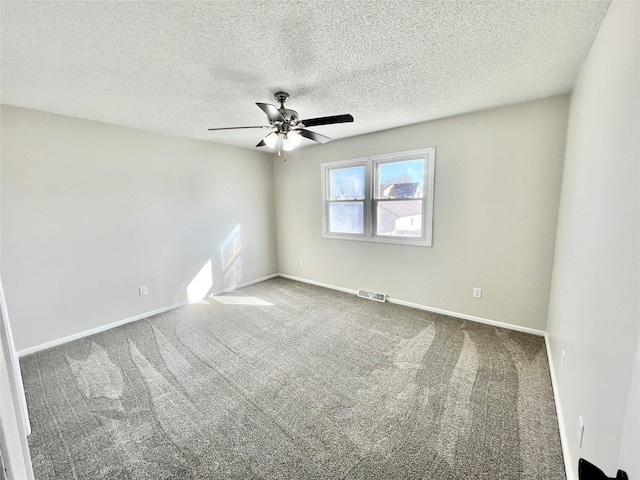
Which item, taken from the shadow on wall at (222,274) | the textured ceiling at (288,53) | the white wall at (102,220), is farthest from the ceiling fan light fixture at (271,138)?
the shadow on wall at (222,274)

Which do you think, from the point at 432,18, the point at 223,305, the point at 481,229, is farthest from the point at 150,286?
the point at 481,229

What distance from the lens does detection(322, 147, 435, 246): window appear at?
3373 mm

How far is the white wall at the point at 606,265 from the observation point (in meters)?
0.87

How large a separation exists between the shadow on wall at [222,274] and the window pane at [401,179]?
8.41 feet

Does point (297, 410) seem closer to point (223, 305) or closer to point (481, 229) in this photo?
point (223, 305)

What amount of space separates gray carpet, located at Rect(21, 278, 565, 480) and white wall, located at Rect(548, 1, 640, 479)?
1.27 feet

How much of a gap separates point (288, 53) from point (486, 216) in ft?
8.55

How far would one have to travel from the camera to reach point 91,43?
5.26 ft

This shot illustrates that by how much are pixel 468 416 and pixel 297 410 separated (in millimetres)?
1181

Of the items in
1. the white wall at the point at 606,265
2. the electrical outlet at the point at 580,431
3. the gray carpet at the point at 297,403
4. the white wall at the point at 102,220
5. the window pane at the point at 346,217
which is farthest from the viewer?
the window pane at the point at 346,217

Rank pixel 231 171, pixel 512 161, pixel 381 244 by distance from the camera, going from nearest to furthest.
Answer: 1. pixel 512 161
2. pixel 381 244
3. pixel 231 171

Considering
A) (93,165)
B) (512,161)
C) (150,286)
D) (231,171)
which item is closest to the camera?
(512,161)

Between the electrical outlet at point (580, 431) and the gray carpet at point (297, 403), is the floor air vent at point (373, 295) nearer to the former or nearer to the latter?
the gray carpet at point (297, 403)

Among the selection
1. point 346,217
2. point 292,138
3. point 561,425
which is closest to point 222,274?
point 346,217
